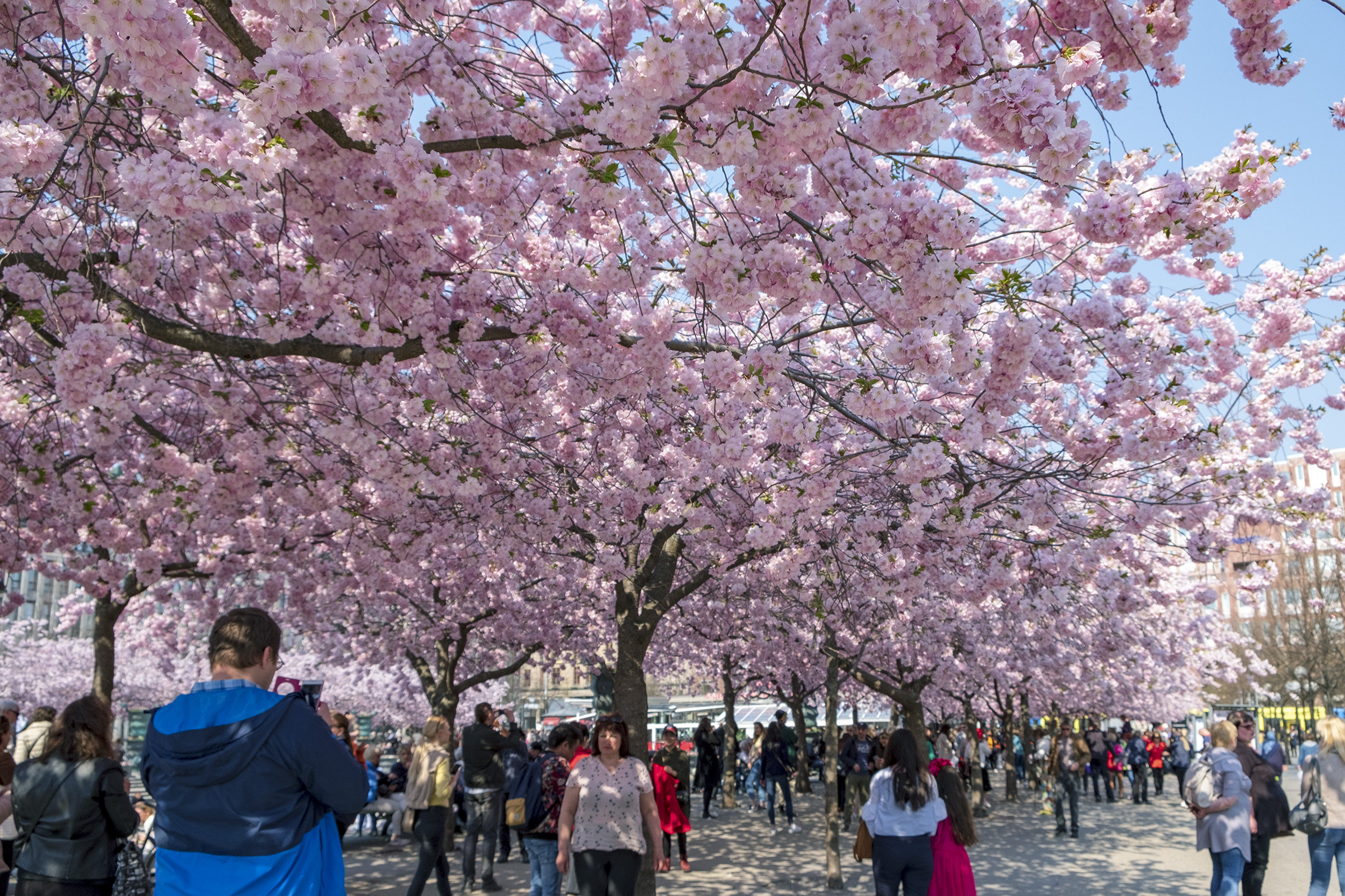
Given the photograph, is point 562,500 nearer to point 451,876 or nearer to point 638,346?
point 638,346

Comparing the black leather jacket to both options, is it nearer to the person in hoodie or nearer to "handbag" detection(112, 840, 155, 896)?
"handbag" detection(112, 840, 155, 896)

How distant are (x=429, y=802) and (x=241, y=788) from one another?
5.76 m

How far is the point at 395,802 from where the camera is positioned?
14.1 meters

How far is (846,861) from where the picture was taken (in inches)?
524

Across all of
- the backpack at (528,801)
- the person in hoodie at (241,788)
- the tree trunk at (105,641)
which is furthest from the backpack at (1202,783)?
the tree trunk at (105,641)

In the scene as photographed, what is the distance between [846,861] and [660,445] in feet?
23.9

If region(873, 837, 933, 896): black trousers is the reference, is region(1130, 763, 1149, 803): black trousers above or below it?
below

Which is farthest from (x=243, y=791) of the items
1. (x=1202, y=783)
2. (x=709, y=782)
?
(x=709, y=782)

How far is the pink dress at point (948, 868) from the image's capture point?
6.31m

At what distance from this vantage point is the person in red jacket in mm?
25672

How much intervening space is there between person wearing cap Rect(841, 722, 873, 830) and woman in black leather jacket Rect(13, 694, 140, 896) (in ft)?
40.1

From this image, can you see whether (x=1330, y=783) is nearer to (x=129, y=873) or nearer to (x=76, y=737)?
(x=129, y=873)

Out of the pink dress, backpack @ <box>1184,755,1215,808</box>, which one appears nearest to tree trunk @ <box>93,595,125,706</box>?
the pink dress

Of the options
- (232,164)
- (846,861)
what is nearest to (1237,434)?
(846,861)
